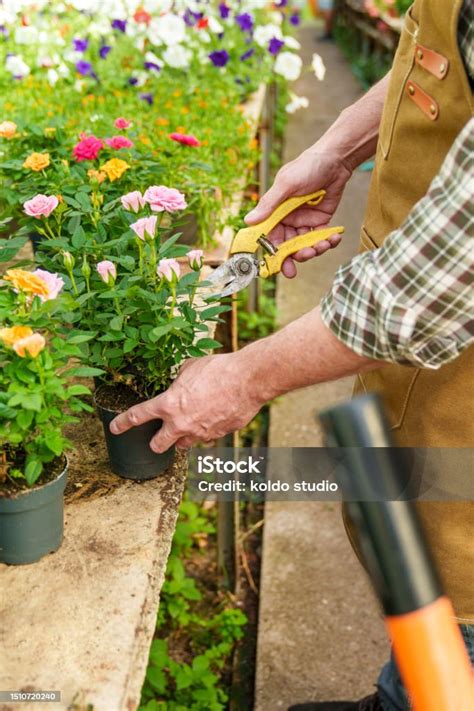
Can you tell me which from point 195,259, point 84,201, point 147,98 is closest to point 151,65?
point 147,98

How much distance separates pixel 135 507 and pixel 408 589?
0.66m

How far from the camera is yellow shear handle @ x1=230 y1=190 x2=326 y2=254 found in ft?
5.56

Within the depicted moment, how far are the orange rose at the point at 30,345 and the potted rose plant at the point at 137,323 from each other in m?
0.20

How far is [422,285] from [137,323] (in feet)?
1.94

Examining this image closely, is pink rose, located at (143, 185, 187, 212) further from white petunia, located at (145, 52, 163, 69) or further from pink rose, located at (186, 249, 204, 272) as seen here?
white petunia, located at (145, 52, 163, 69)

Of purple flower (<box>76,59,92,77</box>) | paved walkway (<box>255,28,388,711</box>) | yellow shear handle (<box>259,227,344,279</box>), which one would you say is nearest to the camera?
yellow shear handle (<box>259,227,344,279</box>)

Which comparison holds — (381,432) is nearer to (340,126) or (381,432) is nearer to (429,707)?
(429,707)

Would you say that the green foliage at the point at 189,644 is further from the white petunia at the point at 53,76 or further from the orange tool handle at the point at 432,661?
the white petunia at the point at 53,76

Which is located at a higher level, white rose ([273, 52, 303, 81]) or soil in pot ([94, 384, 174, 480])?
soil in pot ([94, 384, 174, 480])

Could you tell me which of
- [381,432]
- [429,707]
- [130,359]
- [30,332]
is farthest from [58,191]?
[429,707]

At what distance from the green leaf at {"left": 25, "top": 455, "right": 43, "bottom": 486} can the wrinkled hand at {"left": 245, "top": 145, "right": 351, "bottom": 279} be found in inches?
28.3

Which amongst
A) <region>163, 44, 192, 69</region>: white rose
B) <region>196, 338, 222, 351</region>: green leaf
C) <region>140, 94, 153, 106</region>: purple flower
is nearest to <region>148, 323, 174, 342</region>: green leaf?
<region>196, 338, 222, 351</region>: green leaf

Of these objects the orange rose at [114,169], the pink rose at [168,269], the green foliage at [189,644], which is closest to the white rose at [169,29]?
the green foliage at [189,644]

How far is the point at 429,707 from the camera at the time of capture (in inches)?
31.7
